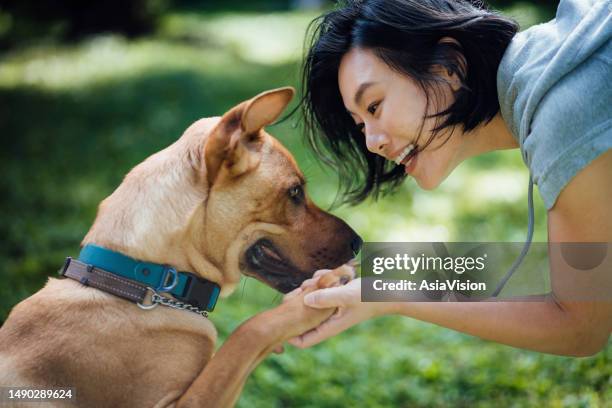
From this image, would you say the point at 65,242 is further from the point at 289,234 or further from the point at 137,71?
the point at 137,71

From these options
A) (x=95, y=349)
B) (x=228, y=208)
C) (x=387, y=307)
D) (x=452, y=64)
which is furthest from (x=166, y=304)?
(x=452, y=64)

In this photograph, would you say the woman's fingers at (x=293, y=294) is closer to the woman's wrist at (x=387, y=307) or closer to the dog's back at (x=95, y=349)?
the woman's wrist at (x=387, y=307)

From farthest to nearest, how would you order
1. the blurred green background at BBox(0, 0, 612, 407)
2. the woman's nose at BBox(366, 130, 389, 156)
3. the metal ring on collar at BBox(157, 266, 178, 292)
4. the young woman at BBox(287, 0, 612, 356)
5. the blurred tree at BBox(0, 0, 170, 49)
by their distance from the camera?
1. the blurred tree at BBox(0, 0, 170, 49)
2. the blurred green background at BBox(0, 0, 612, 407)
3. the woman's nose at BBox(366, 130, 389, 156)
4. the metal ring on collar at BBox(157, 266, 178, 292)
5. the young woman at BBox(287, 0, 612, 356)

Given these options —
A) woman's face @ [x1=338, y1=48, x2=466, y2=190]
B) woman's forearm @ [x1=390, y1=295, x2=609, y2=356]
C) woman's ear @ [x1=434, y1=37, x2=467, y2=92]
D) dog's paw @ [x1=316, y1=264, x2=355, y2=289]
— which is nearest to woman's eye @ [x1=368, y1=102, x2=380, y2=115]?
woman's face @ [x1=338, y1=48, x2=466, y2=190]

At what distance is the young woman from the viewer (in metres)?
2.20

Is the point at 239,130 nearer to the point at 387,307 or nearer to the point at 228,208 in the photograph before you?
the point at 228,208

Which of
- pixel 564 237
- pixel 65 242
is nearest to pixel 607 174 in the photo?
pixel 564 237

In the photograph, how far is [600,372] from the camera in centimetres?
334

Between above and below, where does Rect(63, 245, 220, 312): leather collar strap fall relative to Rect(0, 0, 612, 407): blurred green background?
above

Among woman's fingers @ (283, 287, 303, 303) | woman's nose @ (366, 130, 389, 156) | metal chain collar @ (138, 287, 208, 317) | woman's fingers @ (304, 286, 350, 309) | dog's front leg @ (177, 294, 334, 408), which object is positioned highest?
woman's nose @ (366, 130, 389, 156)

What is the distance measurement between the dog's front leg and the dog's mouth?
0.38ft

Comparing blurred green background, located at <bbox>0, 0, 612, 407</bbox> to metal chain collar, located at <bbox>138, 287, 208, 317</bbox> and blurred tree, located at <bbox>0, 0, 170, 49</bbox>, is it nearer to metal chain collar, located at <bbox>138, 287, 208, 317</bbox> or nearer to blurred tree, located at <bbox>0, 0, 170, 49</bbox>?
blurred tree, located at <bbox>0, 0, 170, 49</bbox>

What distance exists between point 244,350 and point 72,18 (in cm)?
1184

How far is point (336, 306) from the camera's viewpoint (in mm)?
2623
